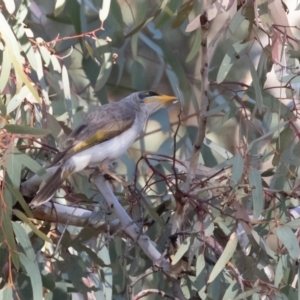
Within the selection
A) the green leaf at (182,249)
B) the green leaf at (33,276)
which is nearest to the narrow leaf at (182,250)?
the green leaf at (182,249)

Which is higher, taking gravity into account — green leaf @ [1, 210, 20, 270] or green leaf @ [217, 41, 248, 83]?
green leaf @ [217, 41, 248, 83]

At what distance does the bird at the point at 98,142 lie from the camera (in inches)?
68.5

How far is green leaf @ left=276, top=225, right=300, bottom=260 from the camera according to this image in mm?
1406

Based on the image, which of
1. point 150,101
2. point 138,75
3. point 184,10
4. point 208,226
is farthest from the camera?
point 138,75

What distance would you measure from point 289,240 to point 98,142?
27.0 inches

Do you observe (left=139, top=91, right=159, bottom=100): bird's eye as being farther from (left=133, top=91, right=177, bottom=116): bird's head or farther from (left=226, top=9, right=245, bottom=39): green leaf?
(left=226, top=9, right=245, bottom=39): green leaf

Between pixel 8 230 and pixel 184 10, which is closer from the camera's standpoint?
pixel 8 230

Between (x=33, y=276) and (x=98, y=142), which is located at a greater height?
(x=98, y=142)

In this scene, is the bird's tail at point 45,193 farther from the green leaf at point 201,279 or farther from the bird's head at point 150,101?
the bird's head at point 150,101

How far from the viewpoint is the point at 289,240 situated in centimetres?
142

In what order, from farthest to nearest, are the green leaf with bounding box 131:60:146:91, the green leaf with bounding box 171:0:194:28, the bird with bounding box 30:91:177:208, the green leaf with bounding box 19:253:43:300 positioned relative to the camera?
the green leaf with bounding box 131:60:146:91 → the bird with bounding box 30:91:177:208 → the green leaf with bounding box 171:0:194:28 → the green leaf with bounding box 19:253:43:300

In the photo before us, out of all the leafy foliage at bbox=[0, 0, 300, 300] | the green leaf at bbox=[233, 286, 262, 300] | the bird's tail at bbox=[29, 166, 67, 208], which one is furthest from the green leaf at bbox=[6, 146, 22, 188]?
the green leaf at bbox=[233, 286, 262, 300]

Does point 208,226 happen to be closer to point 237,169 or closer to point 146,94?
point 237,169

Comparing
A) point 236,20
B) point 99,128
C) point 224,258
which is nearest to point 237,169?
point 224,258
